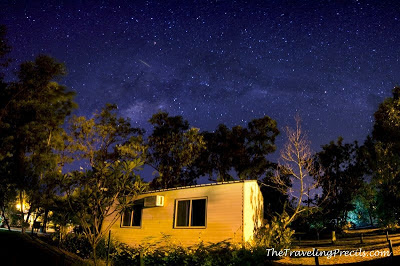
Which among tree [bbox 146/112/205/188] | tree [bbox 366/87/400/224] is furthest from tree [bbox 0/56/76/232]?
tree [bbox 366/87/400/224]

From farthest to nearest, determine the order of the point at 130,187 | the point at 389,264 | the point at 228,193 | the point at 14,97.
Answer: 1. the point at 14,97
2. the point at 228,193
3. the point at 130,187
4. the point at 389,264

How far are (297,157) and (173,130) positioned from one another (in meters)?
15.8

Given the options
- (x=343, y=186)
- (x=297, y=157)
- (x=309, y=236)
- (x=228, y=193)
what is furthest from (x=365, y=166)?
(x=228, y=193)

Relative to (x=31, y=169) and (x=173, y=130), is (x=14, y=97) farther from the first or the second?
(x=173, y=130)

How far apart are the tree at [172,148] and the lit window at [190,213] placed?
1403cm

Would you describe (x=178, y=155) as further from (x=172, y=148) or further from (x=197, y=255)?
(x=197, y=255)

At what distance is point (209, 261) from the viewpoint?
31.2ft

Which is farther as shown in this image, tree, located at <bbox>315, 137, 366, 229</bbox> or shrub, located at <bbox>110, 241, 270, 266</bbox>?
tree, located at <bbox>315, 137, 366, 229</bbox>

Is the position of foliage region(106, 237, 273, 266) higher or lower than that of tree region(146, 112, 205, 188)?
lower

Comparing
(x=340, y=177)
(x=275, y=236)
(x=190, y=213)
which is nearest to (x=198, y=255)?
(x=190, y=213)

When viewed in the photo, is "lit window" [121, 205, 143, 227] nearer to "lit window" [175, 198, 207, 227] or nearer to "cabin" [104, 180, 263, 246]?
"cabin" [104, 180, 263, 246]

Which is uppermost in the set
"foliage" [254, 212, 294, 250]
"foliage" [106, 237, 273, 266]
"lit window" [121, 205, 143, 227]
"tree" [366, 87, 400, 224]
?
"tree" [366, 87, 400, 224]

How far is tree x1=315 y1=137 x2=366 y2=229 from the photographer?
26.1 metres

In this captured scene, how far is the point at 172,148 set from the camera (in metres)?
27.2
